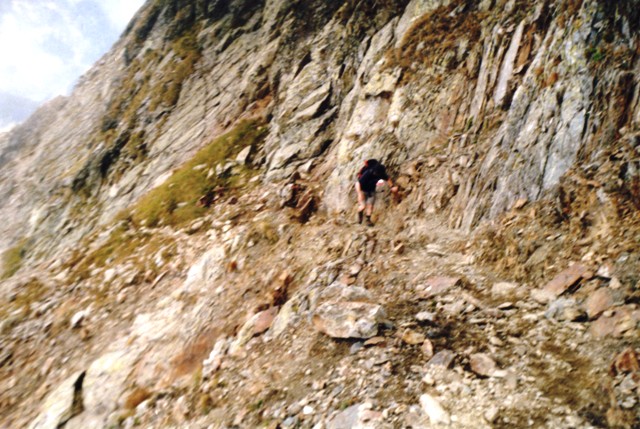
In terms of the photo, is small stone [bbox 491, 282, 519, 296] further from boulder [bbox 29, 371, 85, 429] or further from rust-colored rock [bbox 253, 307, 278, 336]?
boulder [bbox 29, 371, 85, 429]

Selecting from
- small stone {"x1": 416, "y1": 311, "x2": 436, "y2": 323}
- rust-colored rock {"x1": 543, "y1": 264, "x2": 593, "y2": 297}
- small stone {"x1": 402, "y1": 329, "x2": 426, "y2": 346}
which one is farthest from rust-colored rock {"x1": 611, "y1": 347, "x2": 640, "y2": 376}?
small stone {"x1": 416, "y1": 311, "x2": 436, "y2": 323}

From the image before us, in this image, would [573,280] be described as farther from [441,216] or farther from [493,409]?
[441,216]

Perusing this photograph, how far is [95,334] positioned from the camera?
44.1 feet

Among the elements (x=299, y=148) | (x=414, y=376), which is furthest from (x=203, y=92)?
(x=414, y=376)

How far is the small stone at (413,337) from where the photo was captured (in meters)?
6.54

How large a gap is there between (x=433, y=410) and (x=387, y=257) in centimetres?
531

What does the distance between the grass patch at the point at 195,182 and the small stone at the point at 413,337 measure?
14.0 meters

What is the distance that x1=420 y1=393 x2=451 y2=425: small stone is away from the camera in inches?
192

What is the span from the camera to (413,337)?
666 centimetres

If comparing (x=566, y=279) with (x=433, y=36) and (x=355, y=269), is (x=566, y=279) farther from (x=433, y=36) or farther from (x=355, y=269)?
(x=433, y=36)

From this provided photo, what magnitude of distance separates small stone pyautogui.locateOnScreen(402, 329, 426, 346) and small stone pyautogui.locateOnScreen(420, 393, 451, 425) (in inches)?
48.7

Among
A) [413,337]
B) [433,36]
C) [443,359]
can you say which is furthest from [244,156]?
[443,359]

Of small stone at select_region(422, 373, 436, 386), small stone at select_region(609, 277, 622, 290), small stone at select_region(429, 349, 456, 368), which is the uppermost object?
small stone at select_region(422, 373, 436, 386)

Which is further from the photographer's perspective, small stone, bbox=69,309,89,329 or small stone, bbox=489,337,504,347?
small stone, bbox=69,309,89,329
